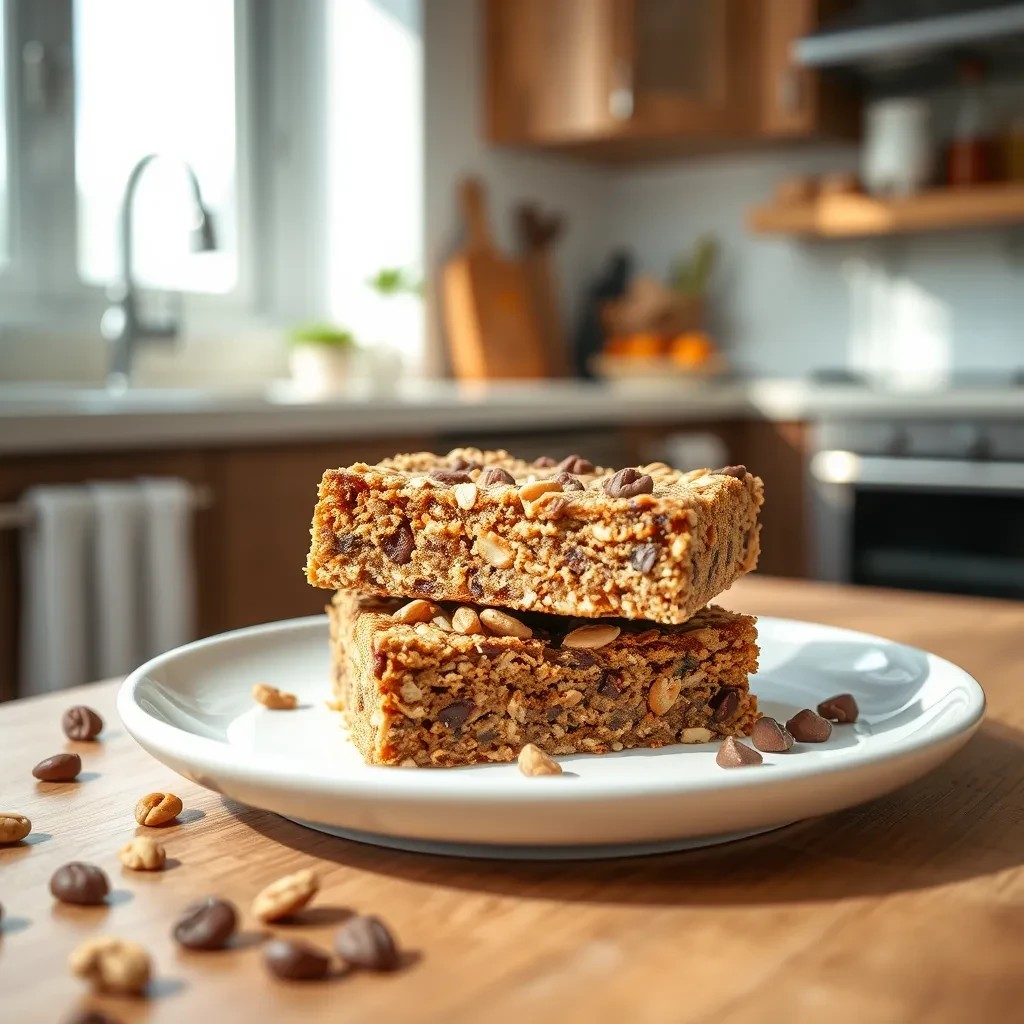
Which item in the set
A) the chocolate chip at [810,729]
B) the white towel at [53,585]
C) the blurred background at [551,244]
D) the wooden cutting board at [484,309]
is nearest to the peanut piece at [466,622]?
the chocolate chip at [810,729]

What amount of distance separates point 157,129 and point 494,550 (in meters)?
2.79

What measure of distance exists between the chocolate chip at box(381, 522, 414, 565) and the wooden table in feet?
0.65

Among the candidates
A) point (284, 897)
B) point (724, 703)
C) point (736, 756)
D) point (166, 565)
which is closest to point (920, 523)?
point (166, 565)

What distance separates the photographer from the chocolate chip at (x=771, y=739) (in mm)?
754

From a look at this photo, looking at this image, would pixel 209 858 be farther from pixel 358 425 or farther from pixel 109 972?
pixel 358 425

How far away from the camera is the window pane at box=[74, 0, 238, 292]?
309cm

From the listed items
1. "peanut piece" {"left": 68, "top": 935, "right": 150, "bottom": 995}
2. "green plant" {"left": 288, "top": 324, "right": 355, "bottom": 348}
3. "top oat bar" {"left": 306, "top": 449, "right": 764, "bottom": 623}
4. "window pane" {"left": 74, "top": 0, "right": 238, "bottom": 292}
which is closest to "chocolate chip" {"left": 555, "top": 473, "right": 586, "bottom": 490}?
"top oat bar" {"left": 306, "top": 449, "right": 764, "bottom": 623}

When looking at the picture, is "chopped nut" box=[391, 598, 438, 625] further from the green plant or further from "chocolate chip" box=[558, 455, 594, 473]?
the green plant

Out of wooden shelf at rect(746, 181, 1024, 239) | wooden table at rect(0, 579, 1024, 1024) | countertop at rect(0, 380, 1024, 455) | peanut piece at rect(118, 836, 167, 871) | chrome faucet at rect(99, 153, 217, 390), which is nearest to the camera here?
wooden table at rect(0, 579, 1024, 1024)

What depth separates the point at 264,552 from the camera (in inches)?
96.9

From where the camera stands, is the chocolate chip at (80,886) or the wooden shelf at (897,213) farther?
the wooden shelf at (897,213)

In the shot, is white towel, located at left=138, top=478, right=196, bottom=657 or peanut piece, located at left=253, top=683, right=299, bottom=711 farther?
white towel, located at left=138, top=478, right=196, bottom=657

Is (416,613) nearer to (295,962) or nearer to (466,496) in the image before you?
(466,496)

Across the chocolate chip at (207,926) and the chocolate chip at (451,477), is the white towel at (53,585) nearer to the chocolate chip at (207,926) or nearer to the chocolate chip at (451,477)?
the chocolate chip at (451,477)
